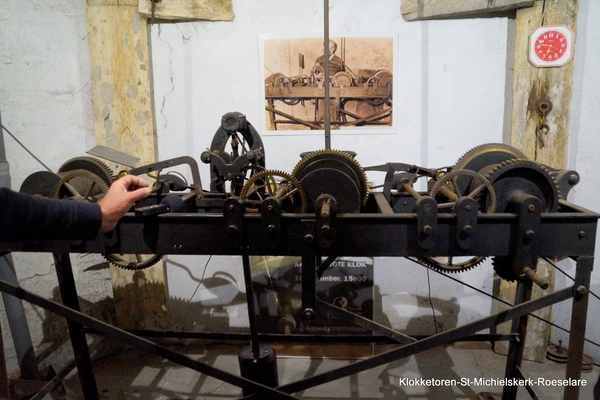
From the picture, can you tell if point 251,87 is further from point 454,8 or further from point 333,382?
point 333,382

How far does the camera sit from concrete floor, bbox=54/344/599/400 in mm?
2568

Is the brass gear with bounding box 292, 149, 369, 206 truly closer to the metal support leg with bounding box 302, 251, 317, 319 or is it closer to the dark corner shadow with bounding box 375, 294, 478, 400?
the metal support leg with bounding box 302, 251, 317, 319

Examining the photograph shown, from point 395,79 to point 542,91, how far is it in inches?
33.4

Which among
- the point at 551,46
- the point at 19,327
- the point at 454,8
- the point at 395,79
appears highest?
the point at 454,8

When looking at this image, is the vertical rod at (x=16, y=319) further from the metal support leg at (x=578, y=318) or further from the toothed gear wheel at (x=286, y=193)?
the metal support leg at (x=578, y=318)

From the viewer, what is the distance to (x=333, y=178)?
1.78 meters

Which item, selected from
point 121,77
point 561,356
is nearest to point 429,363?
point 561,356

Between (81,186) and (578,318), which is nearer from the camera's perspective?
(578,318)

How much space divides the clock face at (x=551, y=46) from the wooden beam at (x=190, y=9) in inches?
70.9

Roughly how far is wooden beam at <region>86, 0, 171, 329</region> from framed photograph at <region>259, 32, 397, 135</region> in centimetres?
73

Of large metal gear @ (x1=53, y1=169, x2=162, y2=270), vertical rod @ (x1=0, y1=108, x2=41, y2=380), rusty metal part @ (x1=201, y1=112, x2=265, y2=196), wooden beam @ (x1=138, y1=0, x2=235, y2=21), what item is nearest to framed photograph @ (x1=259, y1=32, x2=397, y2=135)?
wooden beam @ (x1=138, y1=0, x2=235, y2=21)

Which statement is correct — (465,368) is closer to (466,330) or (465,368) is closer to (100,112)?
(466,330)

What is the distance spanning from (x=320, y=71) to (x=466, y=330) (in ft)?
5.66

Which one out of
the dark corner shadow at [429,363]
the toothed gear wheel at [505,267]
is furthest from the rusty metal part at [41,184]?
the dark corner shadow at [429,363]
